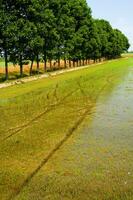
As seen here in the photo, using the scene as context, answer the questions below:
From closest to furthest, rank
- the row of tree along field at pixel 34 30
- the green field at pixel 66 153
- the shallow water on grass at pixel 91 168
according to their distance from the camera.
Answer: the shallow water on grass at pixel 91 168 < the green field at pixel 66 153 < the row of tree along field at pixel 34 30

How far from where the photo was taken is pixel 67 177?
9.81 metres

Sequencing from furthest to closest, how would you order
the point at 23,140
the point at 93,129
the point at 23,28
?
the point at 23,28 < the point at 93,129 < the point at 23,140

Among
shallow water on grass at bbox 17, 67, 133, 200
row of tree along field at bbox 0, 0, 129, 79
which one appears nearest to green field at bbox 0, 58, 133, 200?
shallow water on grass at bbox 17, 67, 133, 200

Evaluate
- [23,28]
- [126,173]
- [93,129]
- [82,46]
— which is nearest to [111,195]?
[126,173]

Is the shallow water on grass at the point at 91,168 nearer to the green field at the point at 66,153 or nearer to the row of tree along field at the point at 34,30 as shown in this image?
the green field at the point at 66,153

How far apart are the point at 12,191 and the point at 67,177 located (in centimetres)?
136

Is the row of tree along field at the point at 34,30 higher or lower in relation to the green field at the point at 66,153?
higher

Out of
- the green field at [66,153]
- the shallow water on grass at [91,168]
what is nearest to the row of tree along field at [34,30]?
the green field at [66,153]

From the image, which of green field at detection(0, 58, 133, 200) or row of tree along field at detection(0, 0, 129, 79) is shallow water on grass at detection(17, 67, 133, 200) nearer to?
green field at detection(0, 58, 133, 200)

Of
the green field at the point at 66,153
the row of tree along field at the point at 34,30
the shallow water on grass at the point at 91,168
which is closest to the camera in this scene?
the shallow water on grass at the point at 91,168

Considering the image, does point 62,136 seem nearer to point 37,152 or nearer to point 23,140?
point 23,140

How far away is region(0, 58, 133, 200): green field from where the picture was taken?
29.7 ft

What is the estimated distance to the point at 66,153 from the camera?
11977 millimetres

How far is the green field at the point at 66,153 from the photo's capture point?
29.7ft
